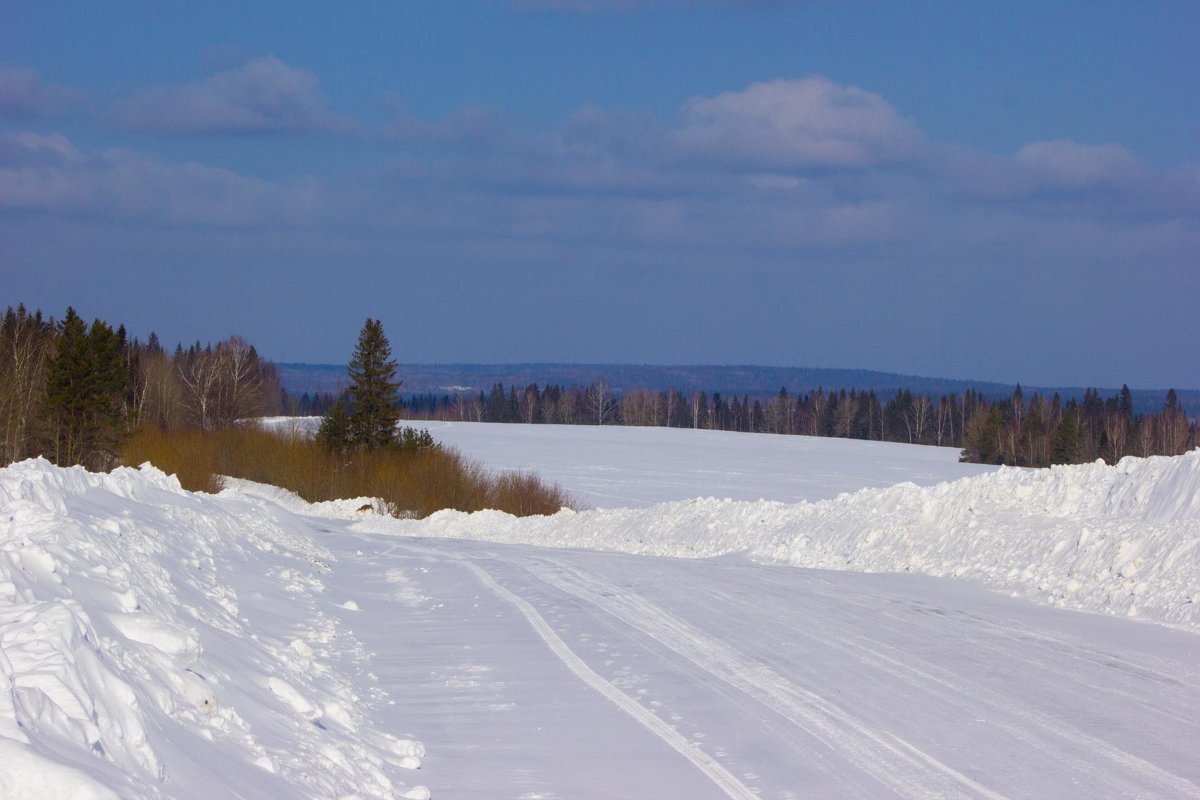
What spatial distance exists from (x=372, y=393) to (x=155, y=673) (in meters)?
60.8

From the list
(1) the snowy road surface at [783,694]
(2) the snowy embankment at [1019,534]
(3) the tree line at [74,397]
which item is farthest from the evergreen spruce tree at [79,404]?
(1) the snowy road surface at [783,694]

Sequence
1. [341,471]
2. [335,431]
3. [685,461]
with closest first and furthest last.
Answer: [341,471] → [335,431] → [685,461]

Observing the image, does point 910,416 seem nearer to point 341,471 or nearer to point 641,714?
point 341,471

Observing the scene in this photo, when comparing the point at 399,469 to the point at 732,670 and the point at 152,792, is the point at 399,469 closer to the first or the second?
the point at 732,670

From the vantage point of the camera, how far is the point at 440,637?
11.4 metres

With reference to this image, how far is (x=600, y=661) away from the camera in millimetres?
9984

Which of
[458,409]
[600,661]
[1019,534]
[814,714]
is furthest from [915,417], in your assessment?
[814,714]

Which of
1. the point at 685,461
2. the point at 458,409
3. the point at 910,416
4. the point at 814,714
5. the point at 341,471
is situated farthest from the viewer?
the point at 458,409

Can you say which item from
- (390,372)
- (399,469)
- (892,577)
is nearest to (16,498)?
(892,577)

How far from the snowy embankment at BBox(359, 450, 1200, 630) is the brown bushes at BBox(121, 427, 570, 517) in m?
25.9

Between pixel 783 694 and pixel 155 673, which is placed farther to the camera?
pixel 783 694

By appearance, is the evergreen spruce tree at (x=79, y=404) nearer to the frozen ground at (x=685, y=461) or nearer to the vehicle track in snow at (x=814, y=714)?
the frozen ground at (x=685, y=461)

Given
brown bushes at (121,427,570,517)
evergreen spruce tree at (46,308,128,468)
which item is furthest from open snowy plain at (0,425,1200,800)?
evergreen spruce tree at (46,308,128,468)

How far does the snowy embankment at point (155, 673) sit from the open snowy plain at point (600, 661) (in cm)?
2
